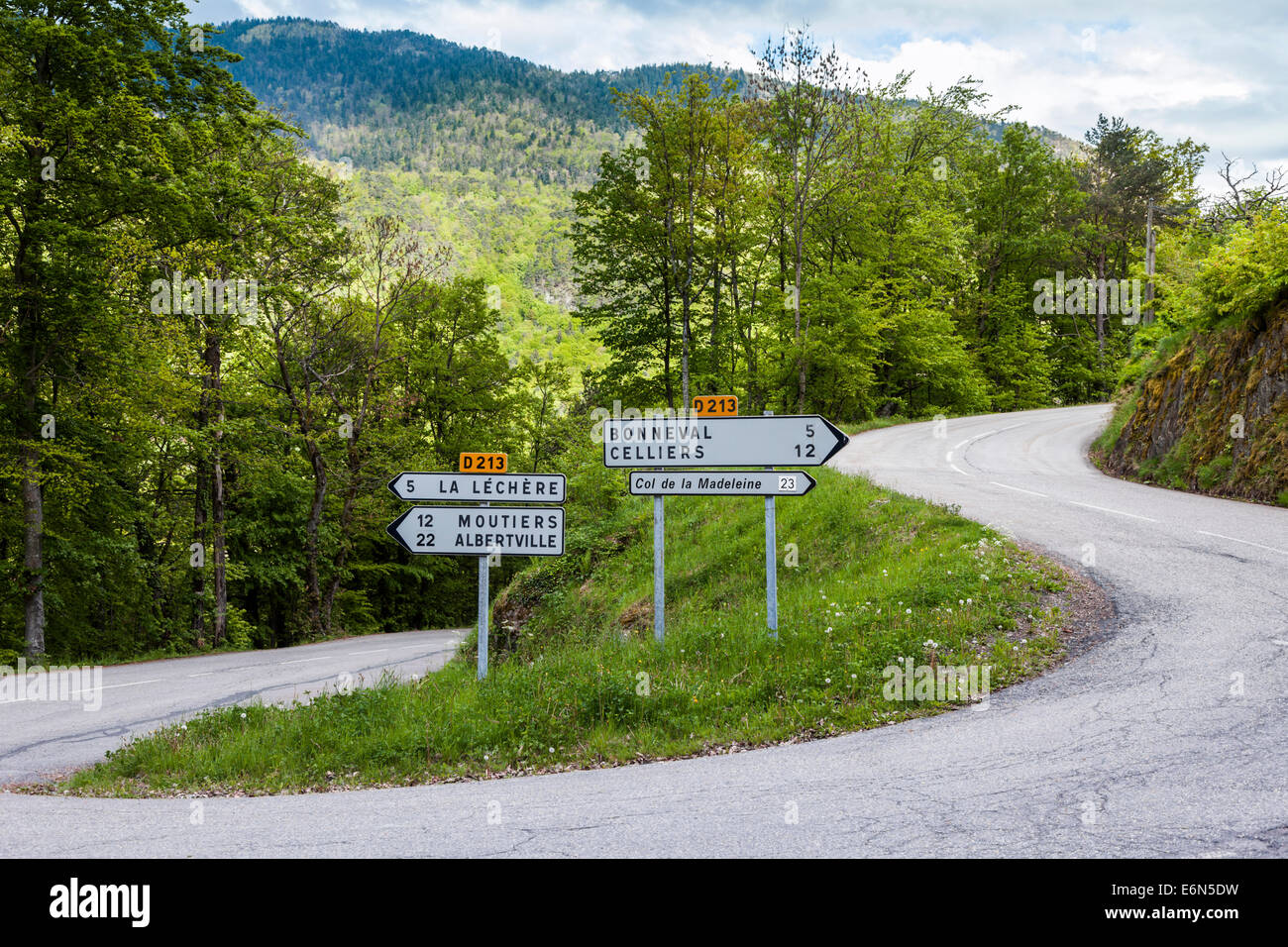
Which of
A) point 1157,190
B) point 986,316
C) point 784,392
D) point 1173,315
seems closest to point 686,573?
point 1173,315

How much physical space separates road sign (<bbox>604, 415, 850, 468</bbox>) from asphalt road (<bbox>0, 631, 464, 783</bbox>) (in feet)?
12.9

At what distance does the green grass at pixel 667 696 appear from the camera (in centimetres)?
610

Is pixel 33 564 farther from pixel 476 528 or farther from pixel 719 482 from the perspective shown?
pixel 719 482

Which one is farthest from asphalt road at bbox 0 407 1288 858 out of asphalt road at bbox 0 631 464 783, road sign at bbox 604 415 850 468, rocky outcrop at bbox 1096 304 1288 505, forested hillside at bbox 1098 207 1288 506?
forested hillside at bbox 1098 207 1288 506

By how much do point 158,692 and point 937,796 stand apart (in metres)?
12.0

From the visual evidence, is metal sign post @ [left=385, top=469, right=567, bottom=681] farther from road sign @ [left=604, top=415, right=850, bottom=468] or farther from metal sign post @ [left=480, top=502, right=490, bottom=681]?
road sign @ [left=604, top=415, right=850, bottom=468]

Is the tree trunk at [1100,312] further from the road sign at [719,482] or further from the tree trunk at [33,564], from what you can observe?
the tree trunk at [33,564]

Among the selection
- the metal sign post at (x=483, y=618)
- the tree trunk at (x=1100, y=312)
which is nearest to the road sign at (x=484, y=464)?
the metal sign post at (x=483, y=618)

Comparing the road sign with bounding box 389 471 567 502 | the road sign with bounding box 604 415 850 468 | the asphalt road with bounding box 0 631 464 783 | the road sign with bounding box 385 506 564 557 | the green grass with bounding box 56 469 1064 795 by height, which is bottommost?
the asphalt road with bounding box 0 631 464 783

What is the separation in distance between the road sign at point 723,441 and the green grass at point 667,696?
1.71 metres

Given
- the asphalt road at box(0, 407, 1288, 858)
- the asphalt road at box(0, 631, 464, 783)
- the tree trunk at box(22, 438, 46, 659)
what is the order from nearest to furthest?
the asphalt road at box(0, 407, 1288, 858) → the asphalt road at box(0, 631, 464, 783) → the tree trunk at box(22, 438, 46, 659)

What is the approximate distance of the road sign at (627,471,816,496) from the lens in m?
7.49

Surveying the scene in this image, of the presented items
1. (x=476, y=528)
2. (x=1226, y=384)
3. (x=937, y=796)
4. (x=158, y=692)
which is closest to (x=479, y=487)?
(x=476, y=528)

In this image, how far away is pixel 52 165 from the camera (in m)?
15.1
